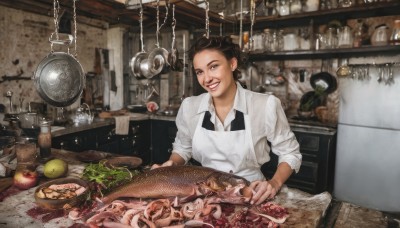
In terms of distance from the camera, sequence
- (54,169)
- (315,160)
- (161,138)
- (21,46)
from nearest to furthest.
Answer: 1. (54,169)
2. (315,160)
3. (21,46)
4. (161,138)

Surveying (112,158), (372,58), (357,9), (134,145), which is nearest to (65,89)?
(112,158)

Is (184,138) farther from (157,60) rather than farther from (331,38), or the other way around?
(331,38)

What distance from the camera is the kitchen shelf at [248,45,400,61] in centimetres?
453

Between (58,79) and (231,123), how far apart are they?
1.54 meters

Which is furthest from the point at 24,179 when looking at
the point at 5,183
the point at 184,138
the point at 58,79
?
the point at 184,138

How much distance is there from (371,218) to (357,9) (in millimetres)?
4064

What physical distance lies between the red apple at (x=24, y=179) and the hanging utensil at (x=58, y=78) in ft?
2.26

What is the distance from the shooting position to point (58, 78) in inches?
99.1

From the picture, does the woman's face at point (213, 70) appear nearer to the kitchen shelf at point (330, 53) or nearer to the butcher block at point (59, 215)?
the butcher block at point (59, 215)

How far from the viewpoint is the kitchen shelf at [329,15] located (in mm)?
4558

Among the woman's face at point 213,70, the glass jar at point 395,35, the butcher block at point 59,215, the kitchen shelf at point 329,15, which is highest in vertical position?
the kitchen shelf at point 329,15

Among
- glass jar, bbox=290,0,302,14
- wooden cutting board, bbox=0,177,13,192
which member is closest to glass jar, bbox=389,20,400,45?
glass jar, bbox=290,0,302,14

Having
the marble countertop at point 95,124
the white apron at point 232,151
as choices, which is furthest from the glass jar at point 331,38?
the white apron at point 232,151

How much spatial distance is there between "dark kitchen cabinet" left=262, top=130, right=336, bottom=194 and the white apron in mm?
2457
